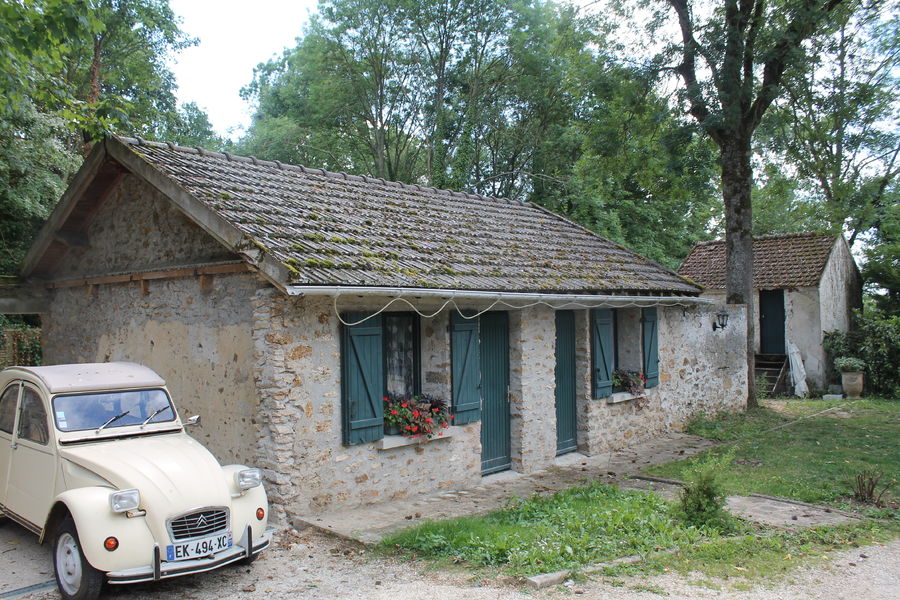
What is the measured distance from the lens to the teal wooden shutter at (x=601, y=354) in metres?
11.1

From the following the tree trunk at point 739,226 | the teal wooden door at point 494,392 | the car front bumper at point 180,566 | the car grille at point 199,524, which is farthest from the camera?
the tree trunk at point 739,226

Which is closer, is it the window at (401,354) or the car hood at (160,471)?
the car hood at (160,471)

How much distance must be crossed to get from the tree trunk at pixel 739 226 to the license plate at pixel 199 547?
12754mm

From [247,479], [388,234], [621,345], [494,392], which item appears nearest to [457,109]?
[621,345]

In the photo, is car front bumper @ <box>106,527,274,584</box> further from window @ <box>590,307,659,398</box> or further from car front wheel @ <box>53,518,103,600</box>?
window @ <box>590,307,659,398</box>

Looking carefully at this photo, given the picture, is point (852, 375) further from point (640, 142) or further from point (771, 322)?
point (640, 142)

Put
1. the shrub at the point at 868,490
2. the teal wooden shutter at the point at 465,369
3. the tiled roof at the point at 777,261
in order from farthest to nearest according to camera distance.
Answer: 1. the tiled roof at the point at 777,261
2. the teal wooden shutter at the point at 465,369
3. the shrub at the point at 868,490

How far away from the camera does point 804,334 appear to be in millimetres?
19531

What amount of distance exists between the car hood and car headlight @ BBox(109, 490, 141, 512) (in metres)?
0.08

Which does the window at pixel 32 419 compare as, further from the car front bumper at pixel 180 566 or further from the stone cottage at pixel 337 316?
the stone cottage at pixel 337 316

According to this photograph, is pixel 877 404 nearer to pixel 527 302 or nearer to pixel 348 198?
pixel 527 302

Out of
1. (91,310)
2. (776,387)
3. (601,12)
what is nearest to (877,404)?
(776,387)

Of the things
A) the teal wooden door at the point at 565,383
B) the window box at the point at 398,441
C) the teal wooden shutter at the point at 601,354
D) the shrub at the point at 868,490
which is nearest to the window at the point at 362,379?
the window box at the point at 398,441

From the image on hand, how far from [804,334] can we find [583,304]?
12170 mm
